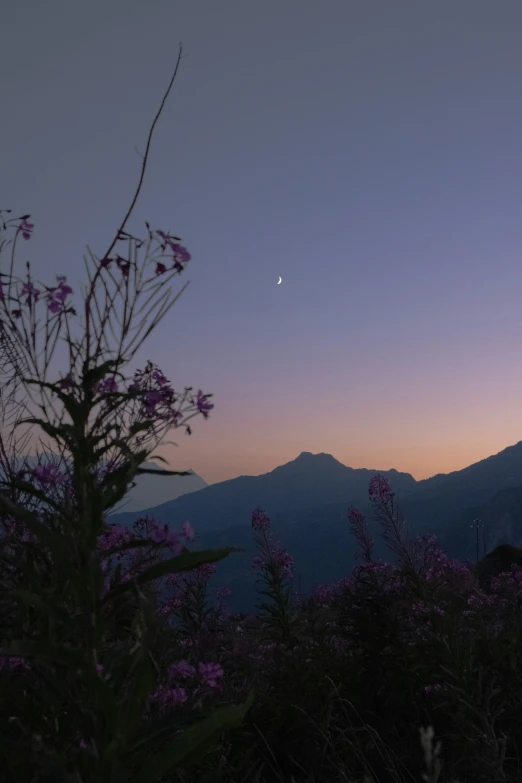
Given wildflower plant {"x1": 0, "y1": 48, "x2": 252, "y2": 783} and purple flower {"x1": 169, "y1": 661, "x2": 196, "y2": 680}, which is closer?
wildflower plant {"x1": 0, "y1": 48, "x2": 252, "y2": 783}

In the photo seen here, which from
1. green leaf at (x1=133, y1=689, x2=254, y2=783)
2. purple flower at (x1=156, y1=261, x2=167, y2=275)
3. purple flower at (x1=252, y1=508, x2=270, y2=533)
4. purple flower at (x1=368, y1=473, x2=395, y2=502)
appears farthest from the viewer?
purple flower at (x1=252, y1=508, x2=270, y2=533)

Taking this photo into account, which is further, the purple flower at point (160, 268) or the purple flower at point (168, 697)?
the purple flower at point (160, 268)

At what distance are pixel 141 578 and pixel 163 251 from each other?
8.09 ft

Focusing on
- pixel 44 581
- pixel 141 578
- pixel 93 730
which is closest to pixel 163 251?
pixel 44 581

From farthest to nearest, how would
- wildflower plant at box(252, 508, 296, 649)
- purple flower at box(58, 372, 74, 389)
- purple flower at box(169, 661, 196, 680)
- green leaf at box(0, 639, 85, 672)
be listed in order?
wildflower plant at box(252, 508, 296, 649) < purple flower at box(169, 661, 196, 680) < purple flower at box(58, 372, 74, 389) < green leaf at box(0, 639, 85, 672)

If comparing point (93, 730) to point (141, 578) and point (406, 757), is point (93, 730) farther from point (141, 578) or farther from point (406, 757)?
→ point (406, 757)

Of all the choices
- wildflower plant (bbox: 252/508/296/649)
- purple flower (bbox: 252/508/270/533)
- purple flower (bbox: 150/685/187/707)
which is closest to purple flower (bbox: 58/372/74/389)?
purple flower (bbox: 150/685/187/707)

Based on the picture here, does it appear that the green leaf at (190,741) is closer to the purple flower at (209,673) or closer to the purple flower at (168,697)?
the purple flower at (168,697)

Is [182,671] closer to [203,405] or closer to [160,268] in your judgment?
[203,405]

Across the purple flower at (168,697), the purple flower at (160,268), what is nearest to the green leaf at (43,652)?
the purple flower at (168,697)

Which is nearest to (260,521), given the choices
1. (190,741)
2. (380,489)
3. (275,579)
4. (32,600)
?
(275,579)

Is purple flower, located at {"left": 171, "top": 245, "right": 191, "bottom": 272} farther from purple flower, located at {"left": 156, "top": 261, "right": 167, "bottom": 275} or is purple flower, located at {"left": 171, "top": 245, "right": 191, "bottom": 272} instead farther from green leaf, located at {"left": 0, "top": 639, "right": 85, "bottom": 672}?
green leaf, located at {"left": 0, "top": 639, "right": 85, "bottom": 672}

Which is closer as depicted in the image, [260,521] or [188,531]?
[188,531]

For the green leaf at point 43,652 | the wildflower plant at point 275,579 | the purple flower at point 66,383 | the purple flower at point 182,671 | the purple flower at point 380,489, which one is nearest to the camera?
the green leaf at point 43,652
